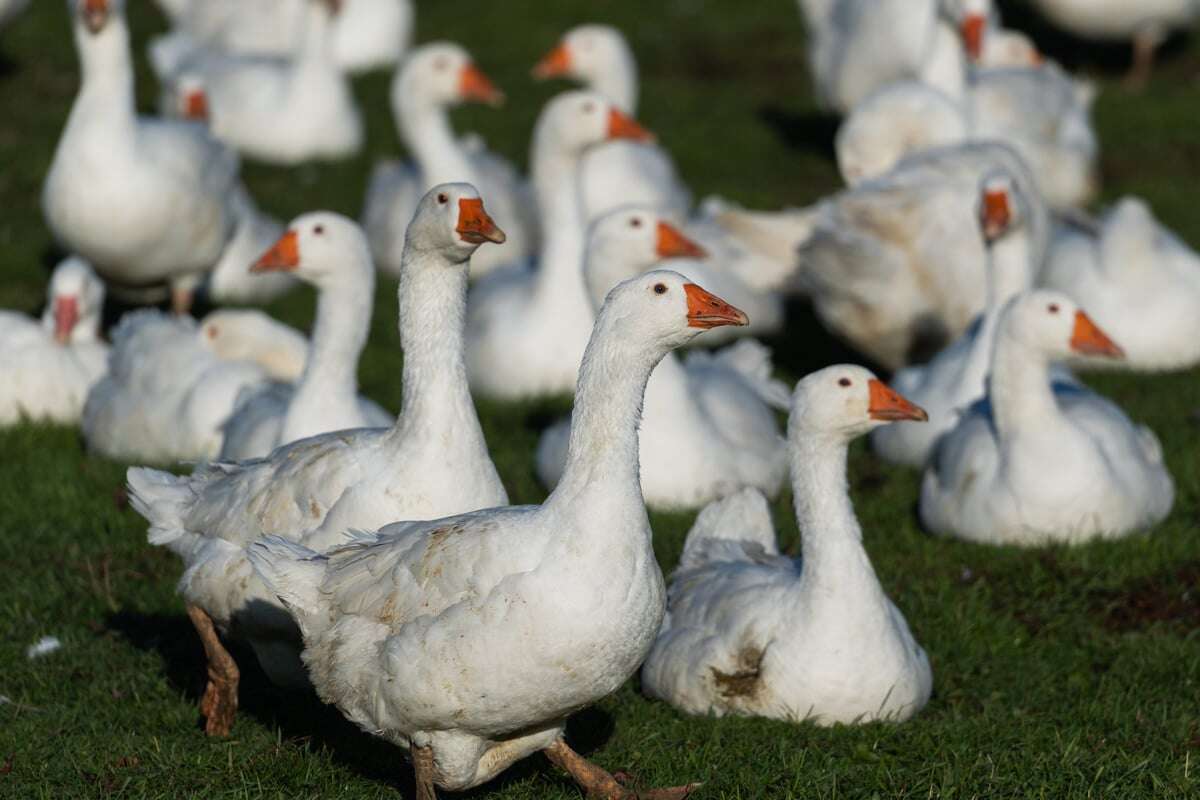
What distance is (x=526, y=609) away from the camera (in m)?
5.47

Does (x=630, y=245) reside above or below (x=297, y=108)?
above

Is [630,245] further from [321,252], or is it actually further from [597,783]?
[597,783]

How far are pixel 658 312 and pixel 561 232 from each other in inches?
251

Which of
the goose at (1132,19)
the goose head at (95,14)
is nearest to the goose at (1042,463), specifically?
the goose head at (95,14)

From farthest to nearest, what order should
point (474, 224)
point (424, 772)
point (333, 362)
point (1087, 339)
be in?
1. point (1087, 339)
2. point (333, 362)
3. point (474, 224)
4. point (424, 772)

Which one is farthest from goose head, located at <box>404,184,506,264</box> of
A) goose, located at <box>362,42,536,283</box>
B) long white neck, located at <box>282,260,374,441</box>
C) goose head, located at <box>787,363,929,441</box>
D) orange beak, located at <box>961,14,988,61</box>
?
orange beak, located at <box>961,14,988,61</box>

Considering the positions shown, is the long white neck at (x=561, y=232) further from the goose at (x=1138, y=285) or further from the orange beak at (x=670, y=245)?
the goose at (x=1138, y=285)

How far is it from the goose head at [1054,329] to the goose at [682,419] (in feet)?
5.08

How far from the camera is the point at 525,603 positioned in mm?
5484

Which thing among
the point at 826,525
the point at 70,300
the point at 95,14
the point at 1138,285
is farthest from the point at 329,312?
the point at 1138,285

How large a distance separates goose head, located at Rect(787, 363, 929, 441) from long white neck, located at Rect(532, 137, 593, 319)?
4.33 meters

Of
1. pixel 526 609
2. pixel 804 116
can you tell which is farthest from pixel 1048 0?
pixel 526 609

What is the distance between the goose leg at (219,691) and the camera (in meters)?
6.63

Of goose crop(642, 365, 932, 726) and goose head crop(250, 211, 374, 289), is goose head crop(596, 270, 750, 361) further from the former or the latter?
goose head crop(250, 211, 374, 289)
